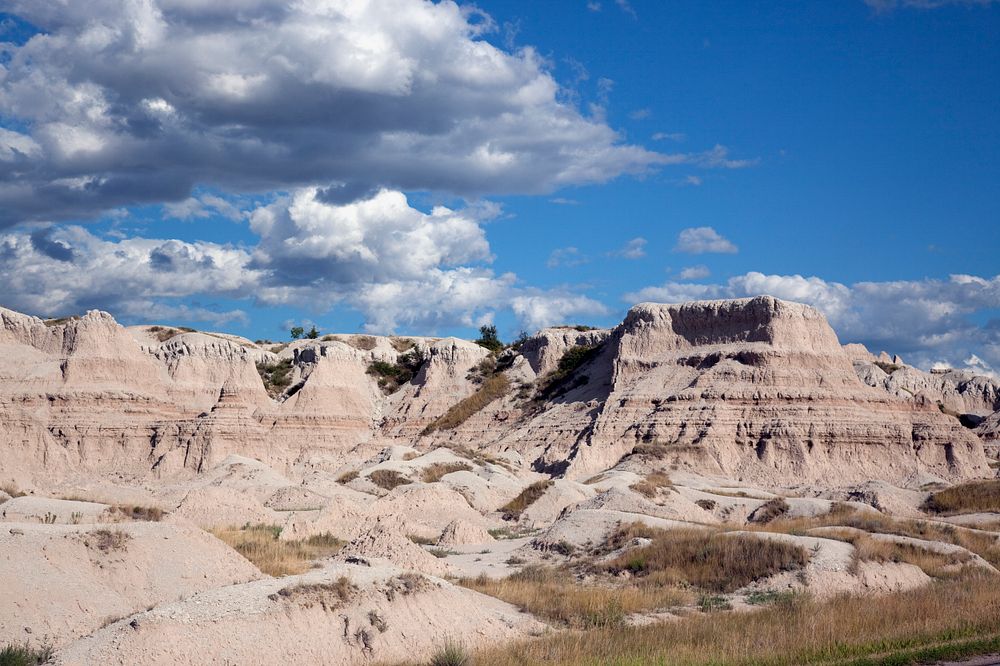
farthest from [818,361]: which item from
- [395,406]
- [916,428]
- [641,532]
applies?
[641,532]

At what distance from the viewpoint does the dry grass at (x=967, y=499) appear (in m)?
34.2

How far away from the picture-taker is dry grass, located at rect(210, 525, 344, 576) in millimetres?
15758

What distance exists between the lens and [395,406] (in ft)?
260

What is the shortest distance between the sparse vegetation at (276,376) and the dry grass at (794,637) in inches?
2693

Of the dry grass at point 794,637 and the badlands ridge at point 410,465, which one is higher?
the badlands ridge at point 410,465

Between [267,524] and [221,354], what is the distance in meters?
47.8

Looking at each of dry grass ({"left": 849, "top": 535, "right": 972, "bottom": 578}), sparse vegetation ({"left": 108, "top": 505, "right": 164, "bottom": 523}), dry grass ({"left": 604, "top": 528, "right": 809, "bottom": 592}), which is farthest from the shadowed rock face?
sparse vegetation ({"left": 108, "top": 505, "right": 164, "bottom": 523})

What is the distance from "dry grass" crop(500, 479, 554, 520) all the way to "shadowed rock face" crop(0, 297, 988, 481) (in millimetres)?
15427

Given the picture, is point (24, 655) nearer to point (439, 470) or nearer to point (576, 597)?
point (576, 597)

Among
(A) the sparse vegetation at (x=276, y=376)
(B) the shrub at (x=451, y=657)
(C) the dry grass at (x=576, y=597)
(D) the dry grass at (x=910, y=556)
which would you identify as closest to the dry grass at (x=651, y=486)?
(D) the dry grass at (x=910, y=556)

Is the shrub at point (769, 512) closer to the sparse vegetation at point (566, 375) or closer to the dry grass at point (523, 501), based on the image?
the dry grass at point (523, 501)

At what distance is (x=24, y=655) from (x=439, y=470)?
107 feet

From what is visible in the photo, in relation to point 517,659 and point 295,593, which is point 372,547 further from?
point 517,659

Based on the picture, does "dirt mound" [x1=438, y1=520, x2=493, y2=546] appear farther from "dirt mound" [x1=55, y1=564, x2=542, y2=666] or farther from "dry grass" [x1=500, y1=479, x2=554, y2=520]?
"dirt mound" [x1=55, y1=564, x2=542, y2=666]
